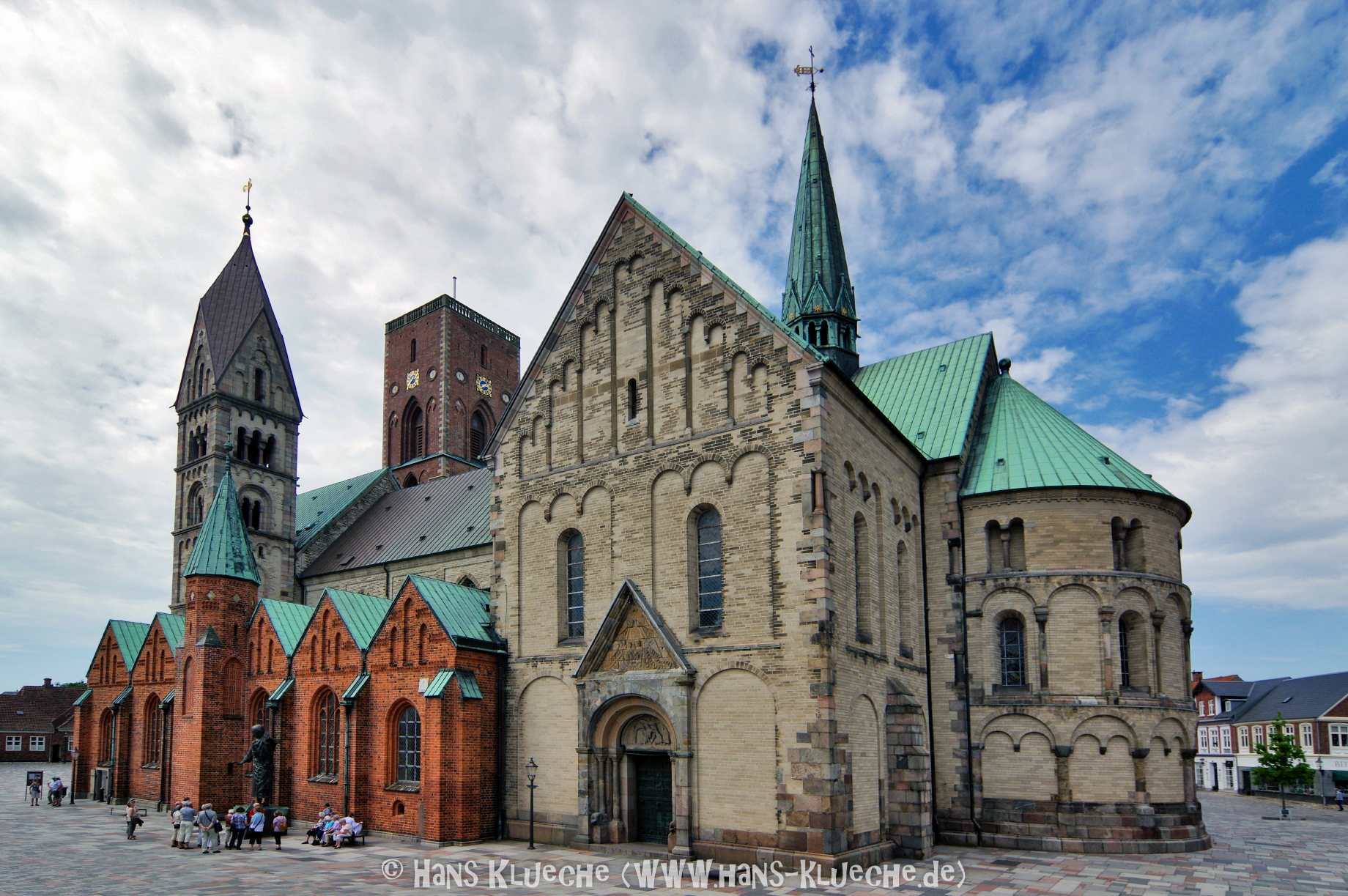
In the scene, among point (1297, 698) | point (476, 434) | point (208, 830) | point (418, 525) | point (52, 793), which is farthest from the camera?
point (1297, 698)

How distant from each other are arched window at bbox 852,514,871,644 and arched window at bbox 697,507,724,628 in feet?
11.8

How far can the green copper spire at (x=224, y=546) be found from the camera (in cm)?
→ 3722

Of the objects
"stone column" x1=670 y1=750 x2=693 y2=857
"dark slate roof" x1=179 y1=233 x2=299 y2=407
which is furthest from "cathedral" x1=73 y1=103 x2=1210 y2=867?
"dark slate roof" x1=179 y1=233 x2=299 y2=407

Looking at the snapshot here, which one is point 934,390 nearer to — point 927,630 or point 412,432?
point 927,630

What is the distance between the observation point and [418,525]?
46562 millimetres

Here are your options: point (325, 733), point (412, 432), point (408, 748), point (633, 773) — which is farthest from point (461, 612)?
point (412, 432)

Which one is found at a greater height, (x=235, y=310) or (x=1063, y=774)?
(x=235, y=310)

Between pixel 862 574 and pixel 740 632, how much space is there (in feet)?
13.4

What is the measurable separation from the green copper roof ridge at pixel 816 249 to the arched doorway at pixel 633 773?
19077mm

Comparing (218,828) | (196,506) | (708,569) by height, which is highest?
(196,506)

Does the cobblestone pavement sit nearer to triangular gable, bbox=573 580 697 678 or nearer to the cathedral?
the cathedral

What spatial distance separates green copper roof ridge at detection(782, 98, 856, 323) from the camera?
38812 mm

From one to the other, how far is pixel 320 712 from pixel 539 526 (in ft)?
36.2

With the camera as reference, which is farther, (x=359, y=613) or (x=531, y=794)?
(x=359, y=613)
